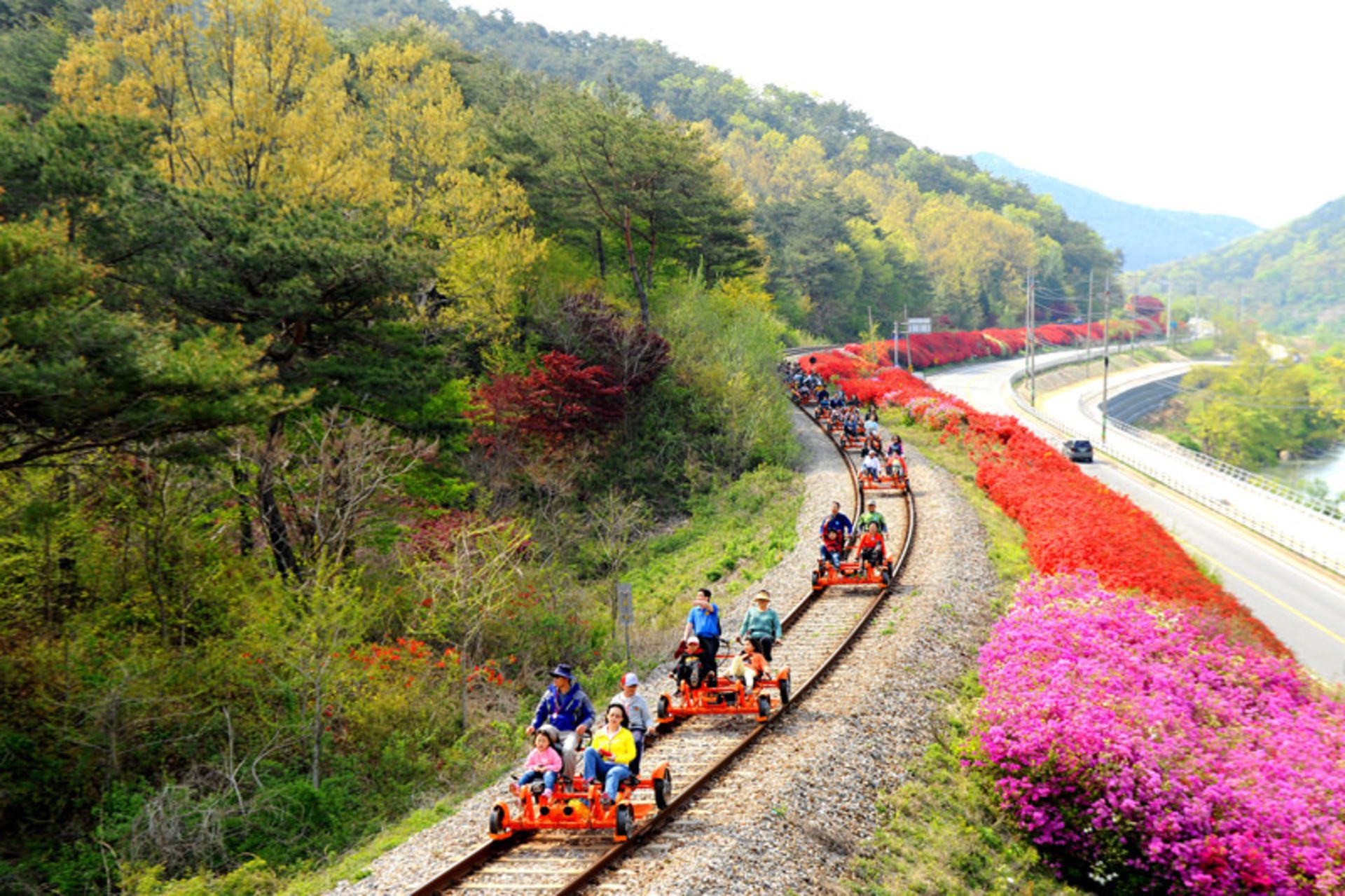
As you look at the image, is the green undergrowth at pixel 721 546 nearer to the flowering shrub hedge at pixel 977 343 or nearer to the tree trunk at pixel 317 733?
the tree trunk at pixel 317 733

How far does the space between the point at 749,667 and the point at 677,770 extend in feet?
7.54

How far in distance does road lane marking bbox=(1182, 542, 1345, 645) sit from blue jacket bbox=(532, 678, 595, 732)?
2871cm

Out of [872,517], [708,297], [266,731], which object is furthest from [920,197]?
[266,731]

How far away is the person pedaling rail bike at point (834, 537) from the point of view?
19.2 metres

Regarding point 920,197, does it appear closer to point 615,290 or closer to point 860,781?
point 615,290

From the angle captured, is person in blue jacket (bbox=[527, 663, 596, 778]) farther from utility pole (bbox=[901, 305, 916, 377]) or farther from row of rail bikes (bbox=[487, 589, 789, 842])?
utility pole (bbox=[901, 305, 916, 377])

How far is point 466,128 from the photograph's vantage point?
3781 centimetres

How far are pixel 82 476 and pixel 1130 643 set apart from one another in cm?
1942

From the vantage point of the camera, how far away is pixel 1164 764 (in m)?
11.2

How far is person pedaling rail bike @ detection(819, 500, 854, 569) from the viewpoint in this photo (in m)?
19.2

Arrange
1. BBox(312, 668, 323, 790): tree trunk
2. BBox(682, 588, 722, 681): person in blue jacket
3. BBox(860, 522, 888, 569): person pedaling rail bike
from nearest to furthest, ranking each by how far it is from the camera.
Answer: BBox(312, 668, 323, 790): tree trunk → BBox(682, 588, 722, 681): person in blue jacket → BBox(860, 522, 888, 569): person pedaling rail bike

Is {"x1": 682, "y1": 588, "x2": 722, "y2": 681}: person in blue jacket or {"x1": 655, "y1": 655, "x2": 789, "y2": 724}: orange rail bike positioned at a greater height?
{"x1": 682, "y1": 588, "x2": 722, "y2": 681}: person in blue jacket

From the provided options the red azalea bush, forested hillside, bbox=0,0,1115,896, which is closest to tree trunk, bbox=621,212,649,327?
forested hillside, bbox=0,0,1115,896

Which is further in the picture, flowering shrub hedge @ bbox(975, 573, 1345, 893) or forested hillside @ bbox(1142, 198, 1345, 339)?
forested hillside @ bbox(1142, 198, 1345, 339)
